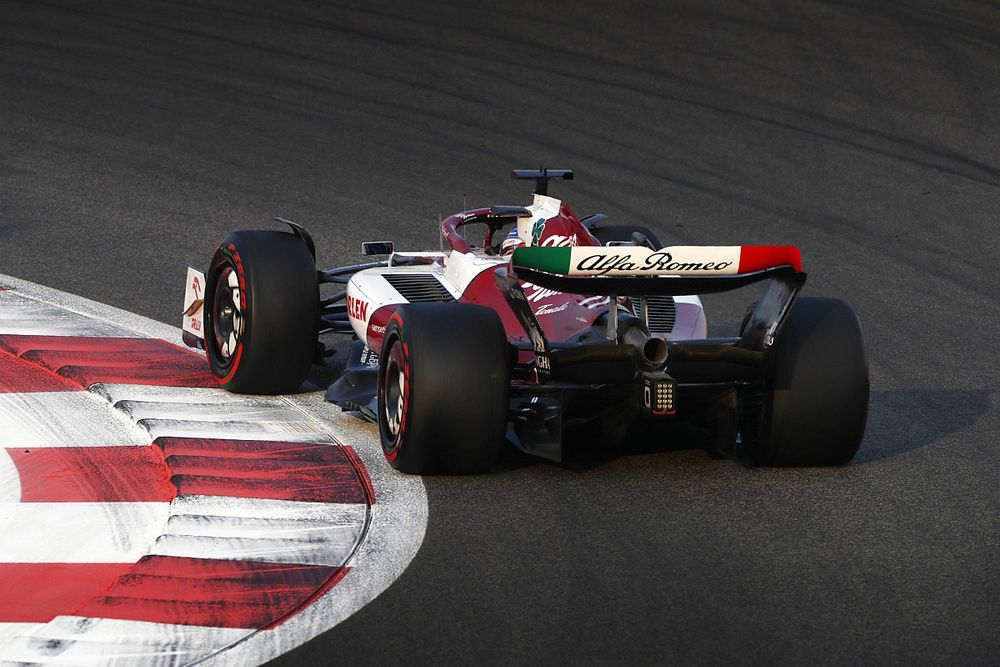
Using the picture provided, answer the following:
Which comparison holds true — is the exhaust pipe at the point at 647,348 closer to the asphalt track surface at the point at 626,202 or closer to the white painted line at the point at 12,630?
the asphalt track surface at the point at 626,202

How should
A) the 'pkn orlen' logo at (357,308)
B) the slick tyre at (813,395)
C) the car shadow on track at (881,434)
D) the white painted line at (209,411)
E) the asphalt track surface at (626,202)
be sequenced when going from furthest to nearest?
the 'pkn orlen' logo at (357,308) → the white painted line at (209,411) → the car shadow on track at (881,434) → the slick tyre at (813,395) → the asphalt track surface at (626,202)

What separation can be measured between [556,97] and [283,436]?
26.2ft

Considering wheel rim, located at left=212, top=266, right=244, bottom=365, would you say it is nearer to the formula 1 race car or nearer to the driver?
the formula 1 race car

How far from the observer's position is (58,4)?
663 inches

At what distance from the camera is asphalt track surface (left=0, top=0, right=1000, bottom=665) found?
531 centimetres

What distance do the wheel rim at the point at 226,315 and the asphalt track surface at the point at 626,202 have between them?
1246 millimetres

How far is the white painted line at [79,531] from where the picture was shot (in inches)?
222

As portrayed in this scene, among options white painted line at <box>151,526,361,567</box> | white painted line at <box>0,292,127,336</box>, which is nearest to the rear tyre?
white painted line at <box>0,292,127,336</box>

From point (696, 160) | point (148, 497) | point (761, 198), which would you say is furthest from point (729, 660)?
point (696, 160)

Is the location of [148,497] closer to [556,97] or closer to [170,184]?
[170,184]

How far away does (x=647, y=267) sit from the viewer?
5992 mm

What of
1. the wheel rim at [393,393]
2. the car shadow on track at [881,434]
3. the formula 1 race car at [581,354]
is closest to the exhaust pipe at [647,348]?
the formula 1 race car at [581,354]

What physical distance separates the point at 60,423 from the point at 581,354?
2.56 m

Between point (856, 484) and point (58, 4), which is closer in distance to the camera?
point (856, 484)
